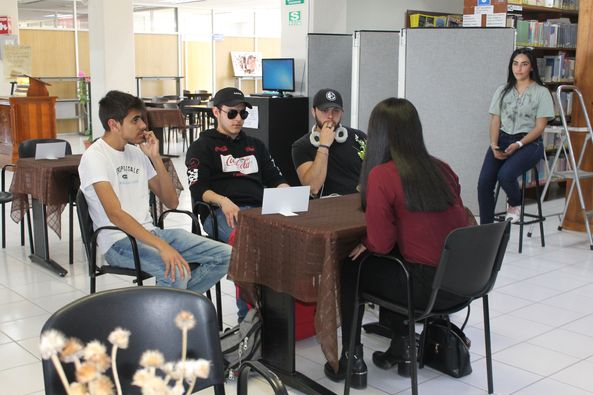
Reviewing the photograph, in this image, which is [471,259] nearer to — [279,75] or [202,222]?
[202,222]

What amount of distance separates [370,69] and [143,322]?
17.2ft

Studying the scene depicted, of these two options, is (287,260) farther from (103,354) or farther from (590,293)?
(590,293)

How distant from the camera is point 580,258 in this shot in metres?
5.09

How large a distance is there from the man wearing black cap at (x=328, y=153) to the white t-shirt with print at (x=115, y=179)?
0.89 metres

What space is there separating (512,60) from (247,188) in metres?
2.75

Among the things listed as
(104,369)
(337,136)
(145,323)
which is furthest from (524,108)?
(104,369)

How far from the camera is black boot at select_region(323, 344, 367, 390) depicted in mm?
2941

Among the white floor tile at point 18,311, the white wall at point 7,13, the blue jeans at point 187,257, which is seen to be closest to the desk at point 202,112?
the white wall at point 7,13

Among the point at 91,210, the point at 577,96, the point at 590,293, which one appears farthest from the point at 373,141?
the point at 577,96

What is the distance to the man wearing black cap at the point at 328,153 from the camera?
3.78m

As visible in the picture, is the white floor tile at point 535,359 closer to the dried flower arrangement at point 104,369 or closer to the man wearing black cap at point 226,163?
the man wearing black cap at point 226,163

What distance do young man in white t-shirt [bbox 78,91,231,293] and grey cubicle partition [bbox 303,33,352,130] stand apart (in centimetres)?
375

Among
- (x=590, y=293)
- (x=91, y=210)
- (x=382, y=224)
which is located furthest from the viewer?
(x=590, y=293)

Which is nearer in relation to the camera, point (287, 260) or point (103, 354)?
point (103, 354)
